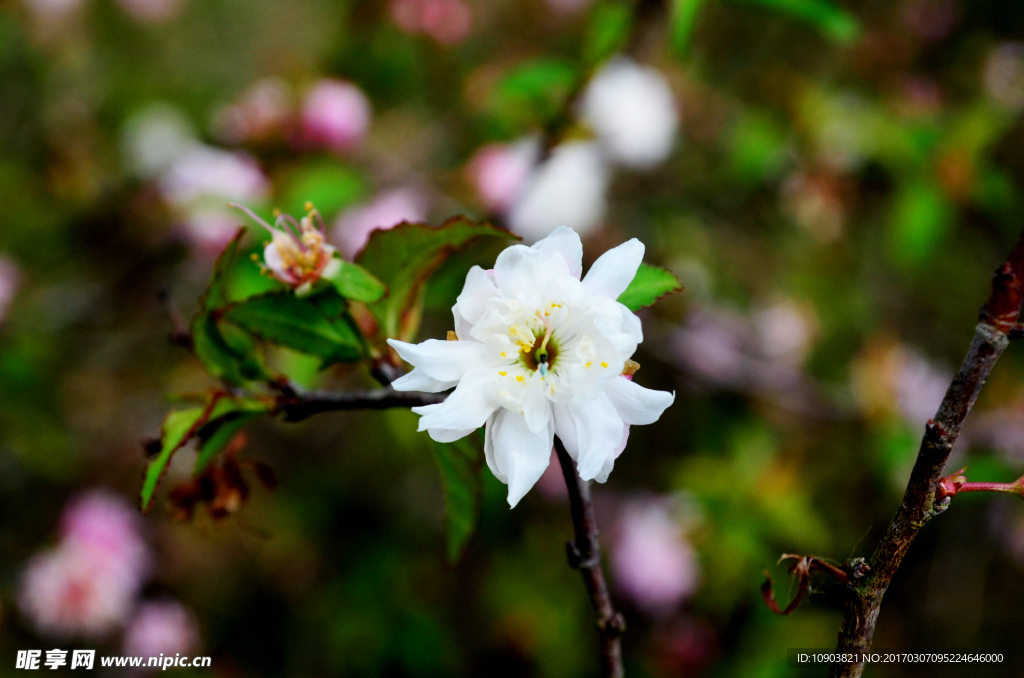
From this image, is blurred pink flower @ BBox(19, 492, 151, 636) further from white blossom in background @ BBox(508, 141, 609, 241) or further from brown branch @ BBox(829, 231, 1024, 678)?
brown branch @ BBox(829, 231, 1024, 678)

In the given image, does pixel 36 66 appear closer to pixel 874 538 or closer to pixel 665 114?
pixel 665 114

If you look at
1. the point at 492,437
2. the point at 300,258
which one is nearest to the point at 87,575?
the point at 300,258

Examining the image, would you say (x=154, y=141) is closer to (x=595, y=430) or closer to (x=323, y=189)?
(x=323, y=189)

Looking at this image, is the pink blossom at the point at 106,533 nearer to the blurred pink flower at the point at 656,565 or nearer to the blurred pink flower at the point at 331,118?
the blurred pink flower at the point at 331,118

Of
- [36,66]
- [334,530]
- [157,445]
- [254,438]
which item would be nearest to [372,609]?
[334,530]

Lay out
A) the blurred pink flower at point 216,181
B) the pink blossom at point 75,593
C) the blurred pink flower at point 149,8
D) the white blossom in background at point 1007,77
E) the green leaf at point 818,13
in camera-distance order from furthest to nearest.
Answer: the blurred pink flower at point 149,8 < the white blossom in background at point 1007,77 < the pink blossom at point 75,593 < the blurred pink flower at point 216,181 < the green leaf at point 818,13

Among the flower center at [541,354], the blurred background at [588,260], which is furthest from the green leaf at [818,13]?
the flower center at [541,354]

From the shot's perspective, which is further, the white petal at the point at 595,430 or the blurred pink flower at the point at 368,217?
the blurred pink flower at the point at 368,217
